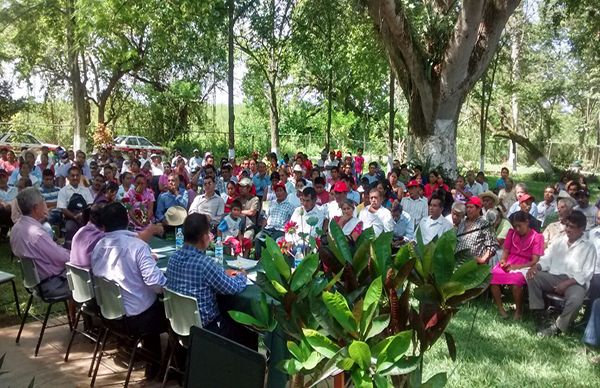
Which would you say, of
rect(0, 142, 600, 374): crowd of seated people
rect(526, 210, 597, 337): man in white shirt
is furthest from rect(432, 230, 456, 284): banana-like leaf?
rect(526, 210, 597, 337): man in white shirt

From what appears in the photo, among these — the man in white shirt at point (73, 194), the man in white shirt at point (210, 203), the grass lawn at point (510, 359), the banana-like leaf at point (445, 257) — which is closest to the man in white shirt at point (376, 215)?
the grass lawn at point (510, 359)

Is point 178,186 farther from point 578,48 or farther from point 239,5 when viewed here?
point 578,48

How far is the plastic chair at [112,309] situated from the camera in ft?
13.6

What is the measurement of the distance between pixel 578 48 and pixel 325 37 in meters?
9.25

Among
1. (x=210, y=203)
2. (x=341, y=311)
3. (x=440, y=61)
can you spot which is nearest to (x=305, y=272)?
(x=341, y=311)

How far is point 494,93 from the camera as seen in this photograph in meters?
30.7

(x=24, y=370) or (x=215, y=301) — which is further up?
(x=215, y=301)

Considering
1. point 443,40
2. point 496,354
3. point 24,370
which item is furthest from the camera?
point 443,40

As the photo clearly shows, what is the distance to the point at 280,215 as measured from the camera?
7.70 meters

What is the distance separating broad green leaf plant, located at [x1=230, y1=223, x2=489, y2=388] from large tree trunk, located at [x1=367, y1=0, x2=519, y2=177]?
35.6ft

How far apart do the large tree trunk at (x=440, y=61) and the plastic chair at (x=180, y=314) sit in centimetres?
987

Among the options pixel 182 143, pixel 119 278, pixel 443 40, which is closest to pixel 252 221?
pixel 119 278

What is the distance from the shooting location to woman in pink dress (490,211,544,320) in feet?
19.6

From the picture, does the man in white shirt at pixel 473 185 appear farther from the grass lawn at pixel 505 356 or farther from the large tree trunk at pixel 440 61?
the grass lawn at pixel 505 356
